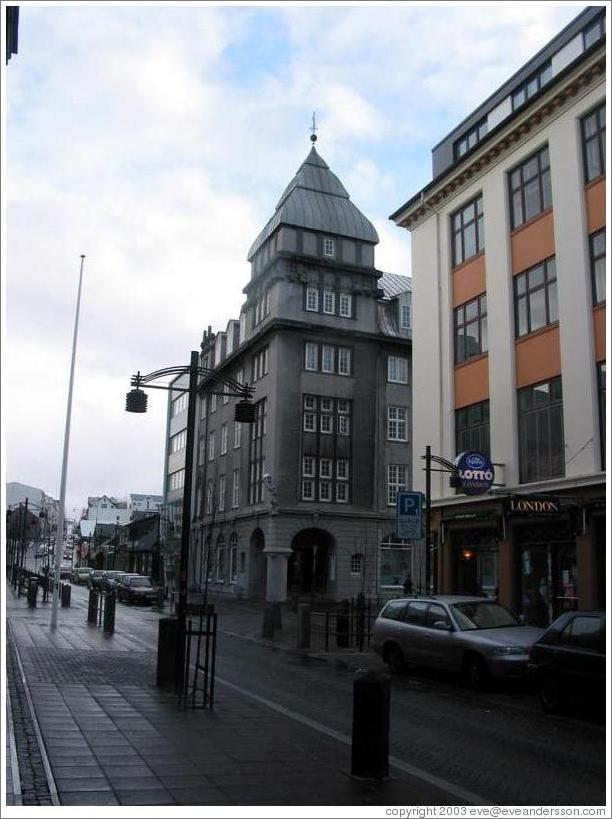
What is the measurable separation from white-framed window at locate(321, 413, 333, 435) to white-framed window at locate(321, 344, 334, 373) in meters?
2.72

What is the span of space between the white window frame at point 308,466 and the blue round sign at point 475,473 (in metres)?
26.0

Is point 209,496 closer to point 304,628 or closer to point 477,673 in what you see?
point 304,628

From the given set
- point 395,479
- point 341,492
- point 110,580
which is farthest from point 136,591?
point 395,479

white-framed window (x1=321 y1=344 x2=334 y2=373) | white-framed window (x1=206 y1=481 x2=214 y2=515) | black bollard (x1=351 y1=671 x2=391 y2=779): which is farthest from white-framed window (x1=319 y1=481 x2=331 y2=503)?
black bollard (x1=351 y1=671 x2=391 y2=779)

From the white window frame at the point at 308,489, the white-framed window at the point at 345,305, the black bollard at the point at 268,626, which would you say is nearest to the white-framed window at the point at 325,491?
the white window frame at the point at 308,489

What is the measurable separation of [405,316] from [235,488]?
15669mm

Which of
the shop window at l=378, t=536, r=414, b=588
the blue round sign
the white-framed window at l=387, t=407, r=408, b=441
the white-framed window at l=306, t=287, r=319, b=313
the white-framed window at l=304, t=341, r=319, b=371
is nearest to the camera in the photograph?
the blue round sign

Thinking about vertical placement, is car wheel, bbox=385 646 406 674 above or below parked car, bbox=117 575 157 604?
above

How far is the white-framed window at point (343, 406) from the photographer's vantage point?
161 feet

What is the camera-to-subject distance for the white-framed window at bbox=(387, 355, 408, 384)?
50.8 meters

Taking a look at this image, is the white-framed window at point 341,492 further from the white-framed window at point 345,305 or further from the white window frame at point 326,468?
the white-framed window at point 345,305

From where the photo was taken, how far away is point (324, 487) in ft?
156

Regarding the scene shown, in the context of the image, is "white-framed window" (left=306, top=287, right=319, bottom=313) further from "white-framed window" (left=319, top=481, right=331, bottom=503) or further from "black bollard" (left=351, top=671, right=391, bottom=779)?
"black bollard" (left=351, top=671, right=391, bottom=779)

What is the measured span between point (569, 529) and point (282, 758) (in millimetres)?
13669
